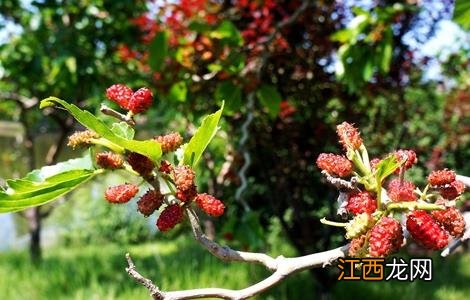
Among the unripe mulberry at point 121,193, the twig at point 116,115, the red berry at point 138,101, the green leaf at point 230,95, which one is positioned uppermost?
the green leaf at point 230,95

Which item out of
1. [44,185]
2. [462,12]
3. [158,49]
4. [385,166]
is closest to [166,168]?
[44,185]

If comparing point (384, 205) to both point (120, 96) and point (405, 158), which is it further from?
point (120, 96)

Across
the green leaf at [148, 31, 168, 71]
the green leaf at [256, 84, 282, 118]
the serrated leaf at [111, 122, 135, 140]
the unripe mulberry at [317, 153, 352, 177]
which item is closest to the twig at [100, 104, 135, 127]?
the serrated leaf at [111, 122, 135, 140]

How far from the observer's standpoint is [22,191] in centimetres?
76

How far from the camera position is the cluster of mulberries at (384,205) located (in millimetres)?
682

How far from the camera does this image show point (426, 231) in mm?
699

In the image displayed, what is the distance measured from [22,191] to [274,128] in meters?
2.52

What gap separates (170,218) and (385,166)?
26 cm

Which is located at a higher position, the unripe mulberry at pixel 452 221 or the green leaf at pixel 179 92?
the green leaf at pixel 179 92

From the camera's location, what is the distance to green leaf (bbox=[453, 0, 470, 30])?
1709mm

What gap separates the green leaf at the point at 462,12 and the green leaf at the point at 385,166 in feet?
3.73

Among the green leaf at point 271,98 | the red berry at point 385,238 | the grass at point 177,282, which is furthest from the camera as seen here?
the grass at point 177,282

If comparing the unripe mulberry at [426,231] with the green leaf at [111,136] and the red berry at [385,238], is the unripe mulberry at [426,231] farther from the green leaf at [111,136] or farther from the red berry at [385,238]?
the green leaf at [111,136]

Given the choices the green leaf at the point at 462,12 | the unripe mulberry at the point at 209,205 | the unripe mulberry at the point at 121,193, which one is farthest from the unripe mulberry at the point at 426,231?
the green leaf at the point at 462,12
